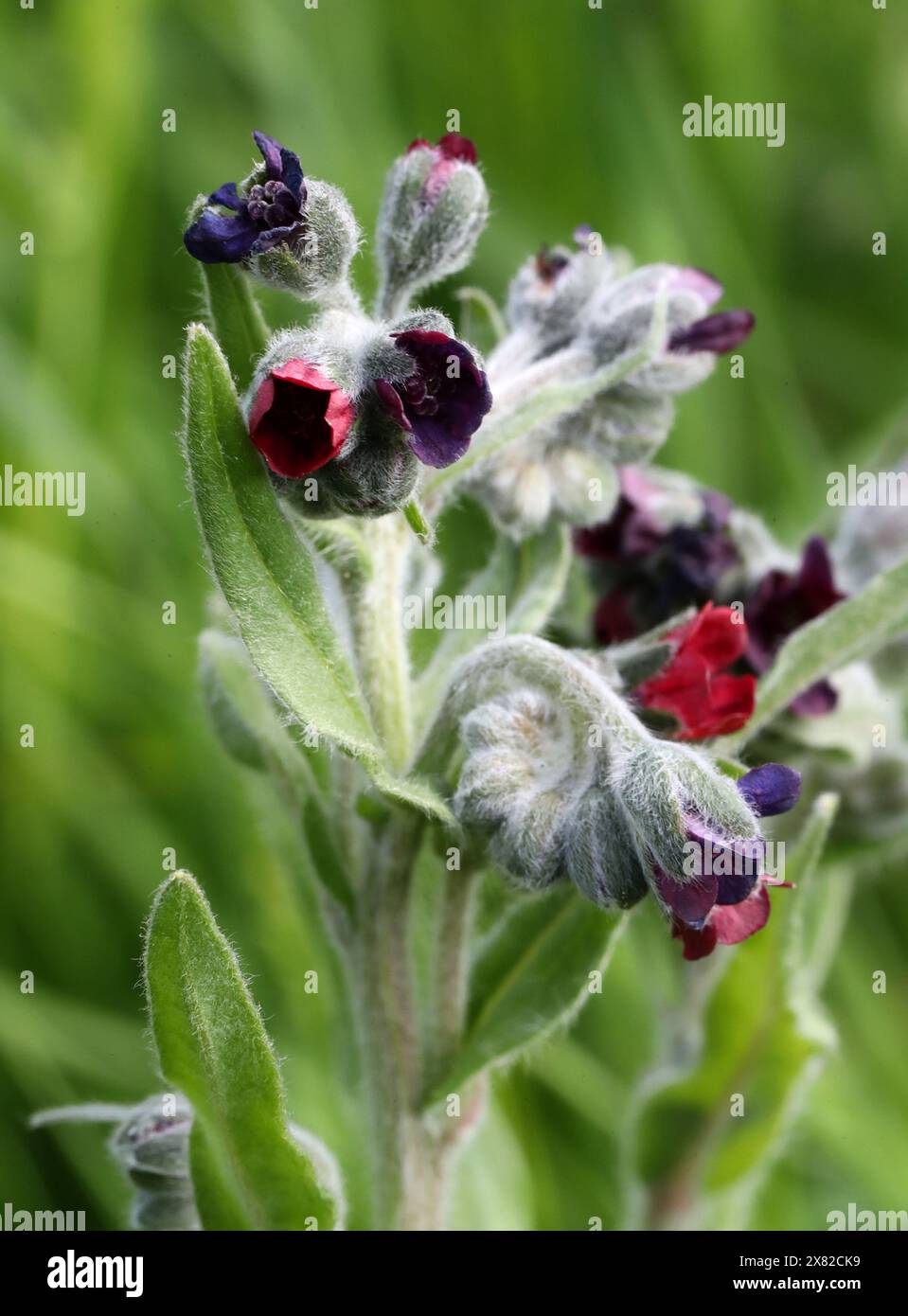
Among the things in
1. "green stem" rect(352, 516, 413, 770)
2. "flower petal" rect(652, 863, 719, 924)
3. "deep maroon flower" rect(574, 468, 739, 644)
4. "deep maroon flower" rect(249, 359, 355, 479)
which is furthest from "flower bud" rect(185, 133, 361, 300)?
"flower petal" rect(652, 863, 719, 924)

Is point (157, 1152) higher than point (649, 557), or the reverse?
point (649, 557)

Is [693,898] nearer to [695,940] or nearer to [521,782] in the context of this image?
[695,940]

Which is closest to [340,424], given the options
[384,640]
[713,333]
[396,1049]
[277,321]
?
[384,640]

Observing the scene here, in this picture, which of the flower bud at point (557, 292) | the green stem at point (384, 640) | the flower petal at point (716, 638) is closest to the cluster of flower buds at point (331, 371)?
the green stem at point (384, 640)

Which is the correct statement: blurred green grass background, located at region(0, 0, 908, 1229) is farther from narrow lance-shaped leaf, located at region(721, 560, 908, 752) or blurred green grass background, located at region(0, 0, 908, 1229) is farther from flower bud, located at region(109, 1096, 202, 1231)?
narrow lance-shaped leaf, located at region(721, 560, 908, 752)

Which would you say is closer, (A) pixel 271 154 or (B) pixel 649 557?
(A) pixel 271 154
